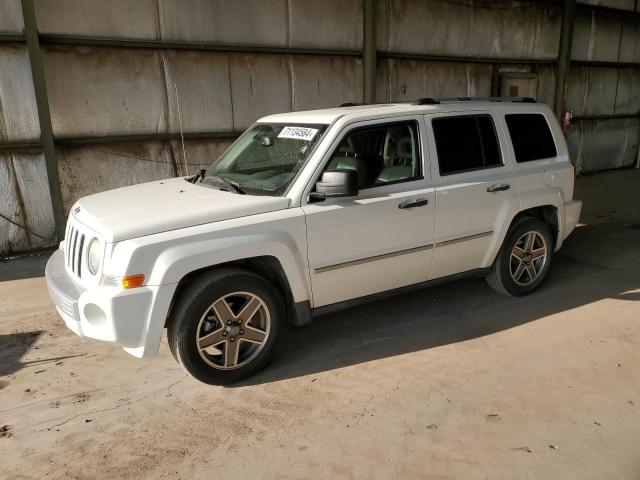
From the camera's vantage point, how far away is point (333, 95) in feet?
28.6

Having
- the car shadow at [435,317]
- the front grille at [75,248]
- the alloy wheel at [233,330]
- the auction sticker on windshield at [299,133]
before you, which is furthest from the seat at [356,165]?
the front grille at [75,248]

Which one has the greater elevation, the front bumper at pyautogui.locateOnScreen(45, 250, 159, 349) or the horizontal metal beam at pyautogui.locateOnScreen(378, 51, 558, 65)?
the horizontal metal beam at pyautogui.locateOnScreen(378, 51, 558, 65)

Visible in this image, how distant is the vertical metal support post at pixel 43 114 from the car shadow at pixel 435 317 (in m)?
4.05

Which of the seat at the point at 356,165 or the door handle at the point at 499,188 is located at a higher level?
the seat at the point at 356,165

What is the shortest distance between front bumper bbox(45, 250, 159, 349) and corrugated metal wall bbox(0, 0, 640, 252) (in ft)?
13.3

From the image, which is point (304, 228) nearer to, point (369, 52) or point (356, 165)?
point (356, 165)

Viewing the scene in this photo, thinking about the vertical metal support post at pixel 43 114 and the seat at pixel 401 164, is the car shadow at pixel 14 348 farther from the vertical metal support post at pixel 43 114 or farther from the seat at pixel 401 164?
the seat at pixel 401 164

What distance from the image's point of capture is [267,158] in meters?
4.16

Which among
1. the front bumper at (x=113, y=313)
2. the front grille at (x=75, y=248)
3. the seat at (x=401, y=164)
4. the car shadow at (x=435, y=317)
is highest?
the seat at (x=401, y=164)

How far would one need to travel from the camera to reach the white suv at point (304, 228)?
3180 millimetres

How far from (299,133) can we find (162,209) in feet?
4.05

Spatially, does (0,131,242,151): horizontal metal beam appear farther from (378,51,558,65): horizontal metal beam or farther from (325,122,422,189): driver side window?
(325,122,422,189): driver side window

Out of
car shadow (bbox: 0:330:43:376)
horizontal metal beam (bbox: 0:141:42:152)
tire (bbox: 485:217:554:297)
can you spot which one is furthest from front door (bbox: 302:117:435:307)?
horizontal metal beam (bbox: 0:141:42:152)

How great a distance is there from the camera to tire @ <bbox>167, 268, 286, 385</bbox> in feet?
10.8
